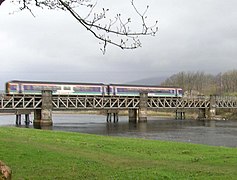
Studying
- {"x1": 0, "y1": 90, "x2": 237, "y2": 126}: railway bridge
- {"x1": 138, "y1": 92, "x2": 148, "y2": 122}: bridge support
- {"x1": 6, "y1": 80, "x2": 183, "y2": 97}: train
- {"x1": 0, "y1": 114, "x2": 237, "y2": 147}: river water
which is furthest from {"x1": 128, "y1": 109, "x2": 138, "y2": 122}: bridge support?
{"x1": 0, "y1": 114, "x2": 237, "y2": 147}: river water

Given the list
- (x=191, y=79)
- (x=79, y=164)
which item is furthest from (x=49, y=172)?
(x=191, y=79)

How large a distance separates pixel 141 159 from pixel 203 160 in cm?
250

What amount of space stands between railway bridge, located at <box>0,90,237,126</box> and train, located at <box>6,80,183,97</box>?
81cm

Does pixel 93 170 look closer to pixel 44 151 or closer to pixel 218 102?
pixel 44 151

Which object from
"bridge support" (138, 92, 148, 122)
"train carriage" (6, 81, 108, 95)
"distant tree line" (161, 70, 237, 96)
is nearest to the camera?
"train carriage" (6, 81, 108, 95)

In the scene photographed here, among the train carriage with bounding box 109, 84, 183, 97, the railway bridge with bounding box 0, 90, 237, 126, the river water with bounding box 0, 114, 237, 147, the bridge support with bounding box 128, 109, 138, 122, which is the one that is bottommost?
the river water with bounding box 0, 114, 237, 147

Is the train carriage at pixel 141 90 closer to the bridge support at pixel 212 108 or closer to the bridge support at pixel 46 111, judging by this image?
the bridge support at pixel 212 108

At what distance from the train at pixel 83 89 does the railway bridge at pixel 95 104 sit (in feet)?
2.67

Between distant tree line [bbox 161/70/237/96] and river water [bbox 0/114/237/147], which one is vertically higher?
distant tree line [bbox 161/70/237/96]

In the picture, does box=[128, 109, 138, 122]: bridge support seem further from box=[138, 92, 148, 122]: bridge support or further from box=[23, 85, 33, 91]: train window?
box=[23, 85, 33, 91]: train window

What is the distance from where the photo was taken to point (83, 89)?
6500cm

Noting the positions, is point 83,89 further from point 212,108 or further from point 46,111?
point 212,108

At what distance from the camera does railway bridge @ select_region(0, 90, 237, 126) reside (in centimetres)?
5912

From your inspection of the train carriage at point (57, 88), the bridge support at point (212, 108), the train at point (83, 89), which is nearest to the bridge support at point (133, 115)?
the train at point (83, 89)
